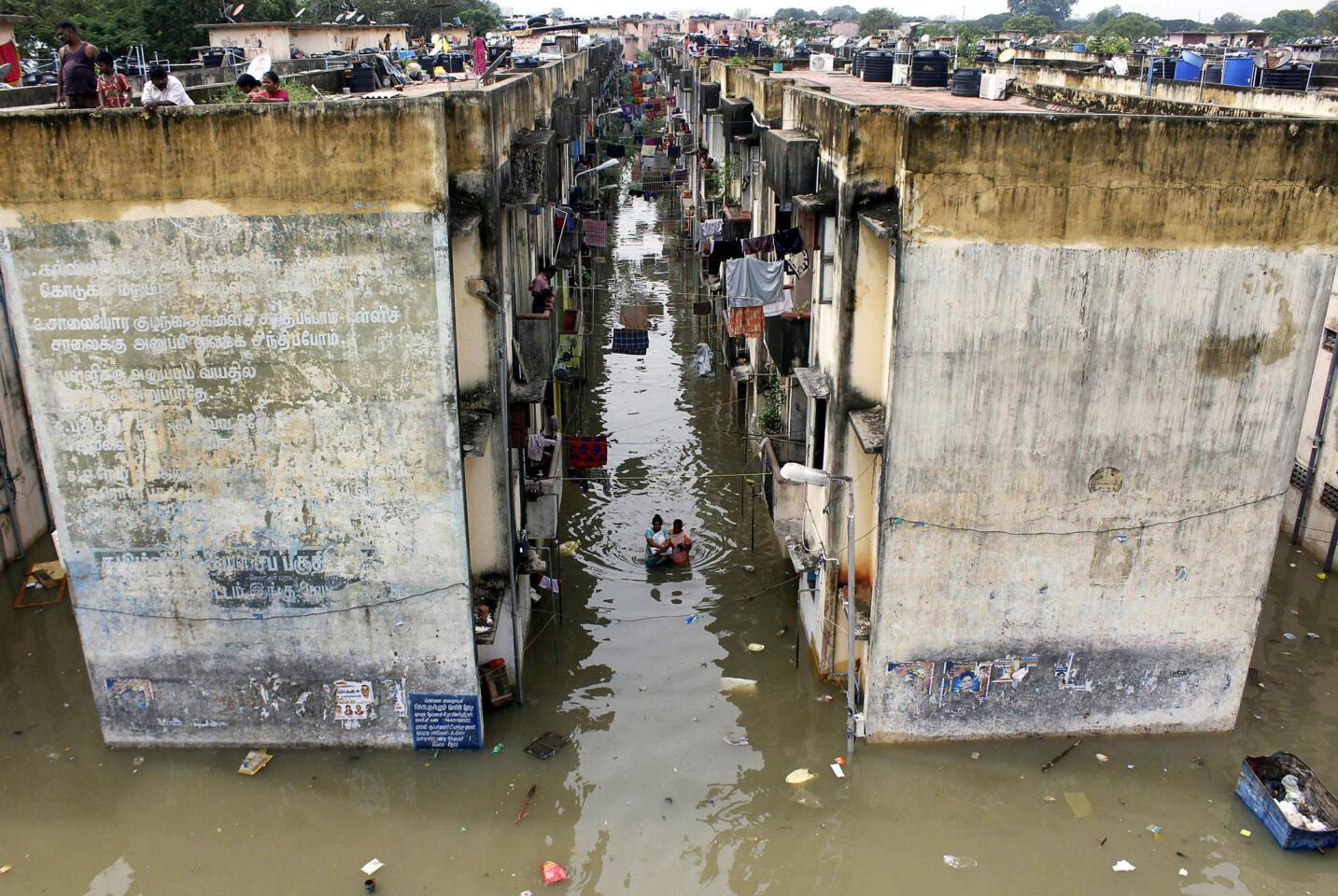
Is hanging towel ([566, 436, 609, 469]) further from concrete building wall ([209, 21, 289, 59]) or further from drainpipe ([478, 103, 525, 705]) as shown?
concrete building wall ([209, 21, 289, 59])

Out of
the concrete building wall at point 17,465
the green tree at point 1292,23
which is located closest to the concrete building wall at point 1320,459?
the concrete building wall at point 17,465

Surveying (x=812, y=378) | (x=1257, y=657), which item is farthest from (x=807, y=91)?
(x=1257, y=657)

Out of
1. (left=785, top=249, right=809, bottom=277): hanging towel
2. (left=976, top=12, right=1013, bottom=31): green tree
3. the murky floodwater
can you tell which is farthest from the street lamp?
(left=976, top=12, right=1013, bottom=31): green tree

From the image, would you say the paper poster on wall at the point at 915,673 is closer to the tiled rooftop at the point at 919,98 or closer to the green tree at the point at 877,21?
the tiled rooftop at the point at 919,98

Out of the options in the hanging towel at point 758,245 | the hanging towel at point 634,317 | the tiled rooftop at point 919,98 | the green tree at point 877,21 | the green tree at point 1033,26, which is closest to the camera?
the hanging towel at point 758,245

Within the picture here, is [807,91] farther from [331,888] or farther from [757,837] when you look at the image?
[331,888]

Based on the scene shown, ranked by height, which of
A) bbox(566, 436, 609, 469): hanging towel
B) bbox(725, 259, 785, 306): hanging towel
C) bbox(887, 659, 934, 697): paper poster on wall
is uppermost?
bbox(725, 259, 785, 306): hanging towel
